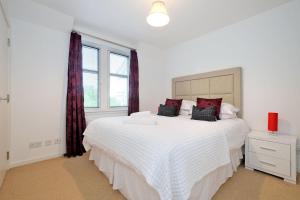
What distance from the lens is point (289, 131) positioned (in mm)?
2246

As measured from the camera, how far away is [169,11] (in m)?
2.46

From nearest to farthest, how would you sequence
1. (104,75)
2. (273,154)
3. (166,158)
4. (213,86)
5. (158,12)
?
(166,158) → (158,12) → (273,154) → (213,86) → (104,75)

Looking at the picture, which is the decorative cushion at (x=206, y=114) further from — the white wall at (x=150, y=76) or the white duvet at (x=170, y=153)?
the white wall at (x=150, y=76)

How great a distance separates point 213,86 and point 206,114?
92 centimetres

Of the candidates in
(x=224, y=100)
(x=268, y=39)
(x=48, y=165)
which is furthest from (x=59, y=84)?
(x=268, y=39)

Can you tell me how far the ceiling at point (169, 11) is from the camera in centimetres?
226

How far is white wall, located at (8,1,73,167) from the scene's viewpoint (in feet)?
7.70

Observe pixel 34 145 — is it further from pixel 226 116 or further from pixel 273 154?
pixel 273 154

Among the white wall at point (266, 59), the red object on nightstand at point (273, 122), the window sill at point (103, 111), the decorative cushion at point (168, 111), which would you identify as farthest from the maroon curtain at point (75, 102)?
the red object on nightstand at point (273, 122)

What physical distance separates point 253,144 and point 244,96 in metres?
0.90

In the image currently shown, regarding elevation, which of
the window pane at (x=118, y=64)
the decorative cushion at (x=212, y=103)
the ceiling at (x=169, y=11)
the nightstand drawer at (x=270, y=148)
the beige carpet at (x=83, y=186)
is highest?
the ceiling at (x=169, y=11)

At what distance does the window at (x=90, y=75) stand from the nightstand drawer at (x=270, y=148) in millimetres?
2994

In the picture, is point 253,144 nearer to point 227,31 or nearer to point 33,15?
point 227,31

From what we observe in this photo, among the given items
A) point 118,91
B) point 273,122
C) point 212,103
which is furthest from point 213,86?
point 118,91
